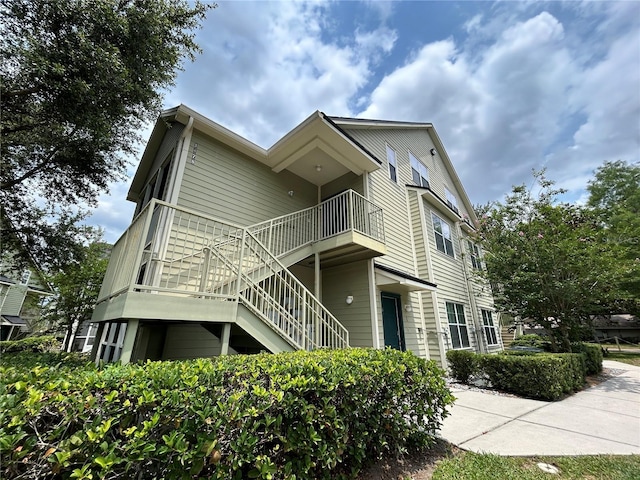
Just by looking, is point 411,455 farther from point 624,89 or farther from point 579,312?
point 624,89

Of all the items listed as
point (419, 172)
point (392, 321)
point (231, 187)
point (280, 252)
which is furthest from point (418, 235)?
point (231, 187)

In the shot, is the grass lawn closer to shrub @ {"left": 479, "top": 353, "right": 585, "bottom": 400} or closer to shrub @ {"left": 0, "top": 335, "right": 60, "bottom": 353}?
shrub @ {"left": 479, "top": 353, "right": 585, "bottom": 400}

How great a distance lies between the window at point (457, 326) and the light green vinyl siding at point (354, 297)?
15.9ft

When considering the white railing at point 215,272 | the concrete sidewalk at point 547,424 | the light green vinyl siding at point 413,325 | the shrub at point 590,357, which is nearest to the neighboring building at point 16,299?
the white railing at point 215,272

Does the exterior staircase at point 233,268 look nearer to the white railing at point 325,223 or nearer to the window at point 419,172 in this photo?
the white railing at point 325,223

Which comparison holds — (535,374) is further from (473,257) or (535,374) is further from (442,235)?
(473,257)

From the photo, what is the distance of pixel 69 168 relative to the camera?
25.6 ft

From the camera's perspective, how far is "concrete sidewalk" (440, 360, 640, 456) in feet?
11.9

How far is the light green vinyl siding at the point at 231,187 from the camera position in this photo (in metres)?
6.79

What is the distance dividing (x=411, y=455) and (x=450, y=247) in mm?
11031

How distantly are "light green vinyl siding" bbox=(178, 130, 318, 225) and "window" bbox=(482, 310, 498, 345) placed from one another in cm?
1156

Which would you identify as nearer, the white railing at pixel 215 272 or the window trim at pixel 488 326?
the white railing at pixel 215 272

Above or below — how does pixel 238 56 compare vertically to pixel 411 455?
above

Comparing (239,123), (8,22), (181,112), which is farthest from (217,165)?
(8,22)
